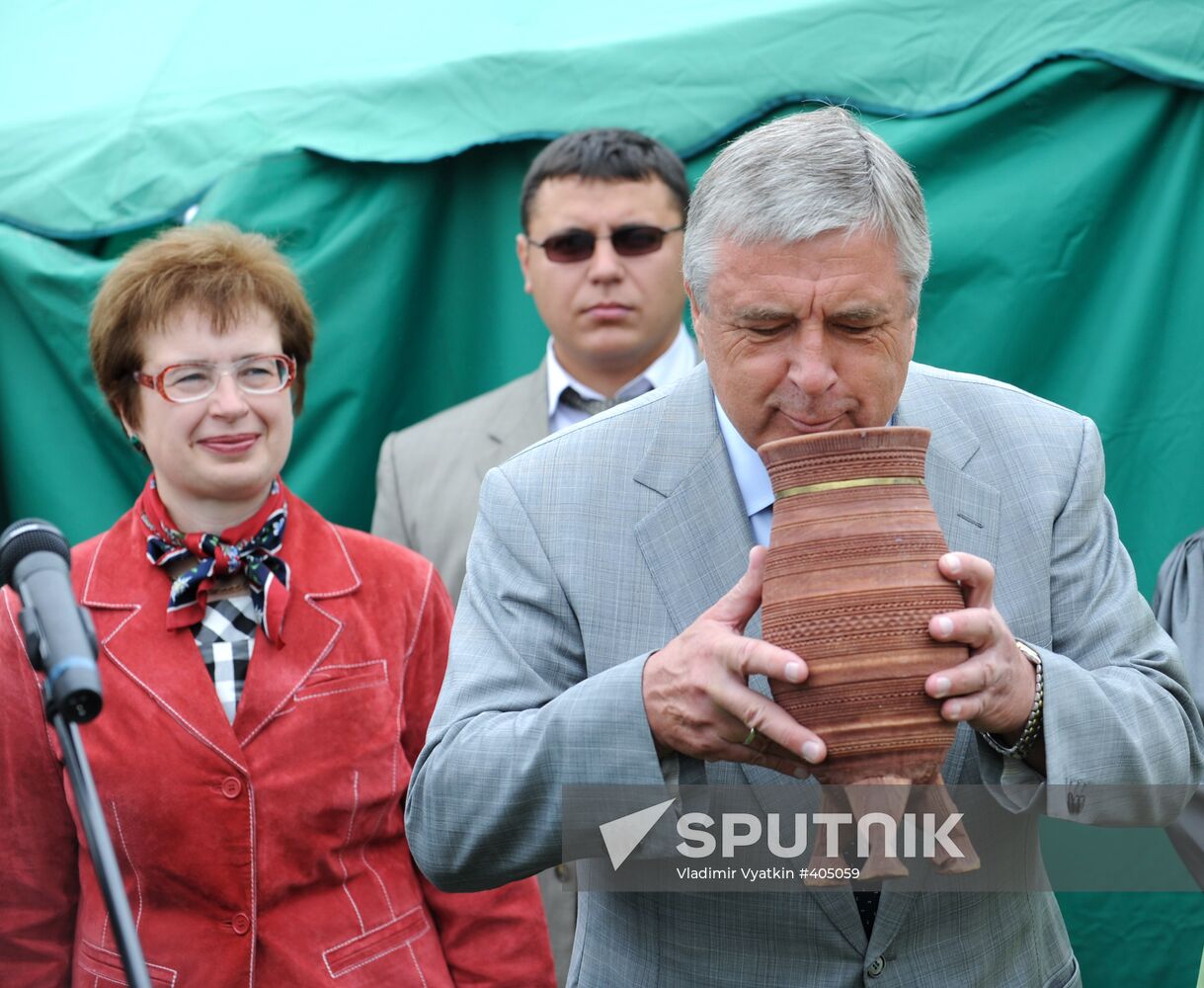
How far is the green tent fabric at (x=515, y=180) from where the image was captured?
3.77 metres

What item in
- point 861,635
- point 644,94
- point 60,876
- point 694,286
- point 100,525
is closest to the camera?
point 861,635

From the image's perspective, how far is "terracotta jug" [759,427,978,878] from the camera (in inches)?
68.2

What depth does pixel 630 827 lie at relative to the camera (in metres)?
1.96

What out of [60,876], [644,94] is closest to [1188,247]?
[644,94]

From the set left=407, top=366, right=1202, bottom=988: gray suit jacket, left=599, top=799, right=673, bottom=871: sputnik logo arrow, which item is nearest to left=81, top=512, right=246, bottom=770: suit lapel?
left=407, top=366, right=1202, bottom=988: gray suit jacket

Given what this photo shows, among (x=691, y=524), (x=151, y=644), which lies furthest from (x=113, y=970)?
(x=691, y=524)

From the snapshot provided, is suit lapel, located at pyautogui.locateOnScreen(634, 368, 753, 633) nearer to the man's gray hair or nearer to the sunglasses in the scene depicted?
the man's gray hair

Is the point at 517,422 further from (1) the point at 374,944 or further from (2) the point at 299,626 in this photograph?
(1) the point at 374,944

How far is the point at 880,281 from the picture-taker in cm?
200

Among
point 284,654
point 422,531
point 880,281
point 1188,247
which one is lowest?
point 284,654

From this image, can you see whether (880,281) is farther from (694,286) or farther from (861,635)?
(861,635)

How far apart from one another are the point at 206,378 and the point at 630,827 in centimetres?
161

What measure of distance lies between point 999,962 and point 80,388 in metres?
3.08

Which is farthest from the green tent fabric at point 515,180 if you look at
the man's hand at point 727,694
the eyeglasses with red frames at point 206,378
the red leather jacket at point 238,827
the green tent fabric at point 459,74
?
the man's hand at point 727,694
